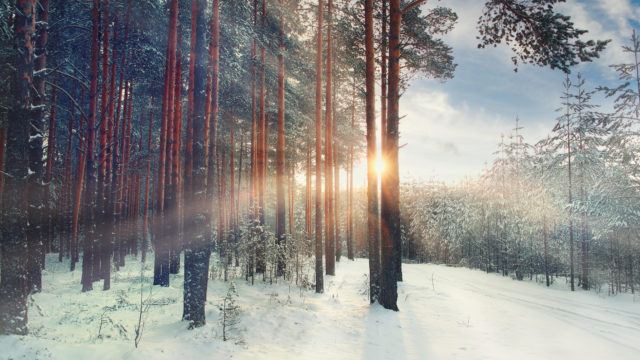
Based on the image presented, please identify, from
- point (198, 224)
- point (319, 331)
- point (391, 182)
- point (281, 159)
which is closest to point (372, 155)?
point (391, 182)

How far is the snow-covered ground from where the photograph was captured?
5.70 metres

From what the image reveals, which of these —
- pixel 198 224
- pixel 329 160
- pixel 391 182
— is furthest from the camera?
pixel 329 160

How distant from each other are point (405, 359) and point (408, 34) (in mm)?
11104

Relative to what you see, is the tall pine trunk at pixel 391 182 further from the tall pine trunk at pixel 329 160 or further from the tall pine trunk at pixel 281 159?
the tall pine trunk at pixel 281 159

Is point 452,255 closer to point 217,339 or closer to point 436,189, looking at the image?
point 436,189

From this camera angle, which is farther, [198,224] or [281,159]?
[281,159]

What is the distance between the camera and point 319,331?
7570 millimetres

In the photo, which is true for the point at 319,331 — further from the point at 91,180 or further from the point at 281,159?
the point at 91,180

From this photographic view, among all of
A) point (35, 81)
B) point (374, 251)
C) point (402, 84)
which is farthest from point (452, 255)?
point (35, 81)

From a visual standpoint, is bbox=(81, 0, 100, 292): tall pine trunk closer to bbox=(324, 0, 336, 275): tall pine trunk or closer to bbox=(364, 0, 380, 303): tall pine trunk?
bbox=(324, 0, 336, 275): tall pine trunk

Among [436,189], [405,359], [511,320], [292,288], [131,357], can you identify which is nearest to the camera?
[131,357]

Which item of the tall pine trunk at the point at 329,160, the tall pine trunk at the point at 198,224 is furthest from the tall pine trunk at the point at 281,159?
the tall pine trunk at the point at 198,224

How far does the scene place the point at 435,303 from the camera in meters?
10.4

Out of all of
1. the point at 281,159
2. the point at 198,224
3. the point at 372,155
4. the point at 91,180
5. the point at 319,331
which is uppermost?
the point at 281,159
